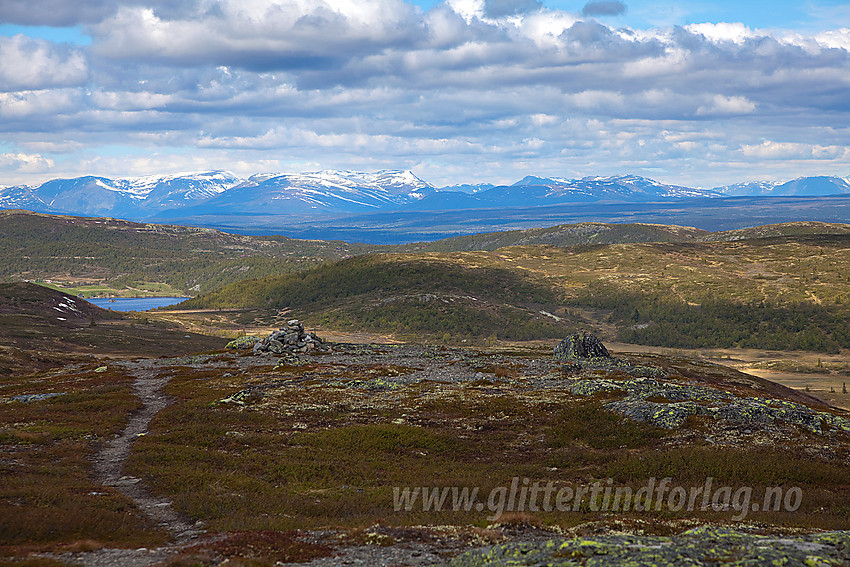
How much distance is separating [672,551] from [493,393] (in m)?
45.8

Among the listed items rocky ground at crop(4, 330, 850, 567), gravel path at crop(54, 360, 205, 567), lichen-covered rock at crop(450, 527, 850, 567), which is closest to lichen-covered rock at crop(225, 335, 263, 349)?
rocky ground at crop(4, 330, 850, 567)

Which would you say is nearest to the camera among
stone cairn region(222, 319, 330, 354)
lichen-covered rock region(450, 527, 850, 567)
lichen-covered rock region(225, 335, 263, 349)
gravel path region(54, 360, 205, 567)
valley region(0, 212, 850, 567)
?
lichen-covered rock region(450, 527, 850, 567)

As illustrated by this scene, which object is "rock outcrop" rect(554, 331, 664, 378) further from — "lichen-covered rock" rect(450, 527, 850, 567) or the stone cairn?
"lichen-covered rock" rect(450, 527, 850, 567)

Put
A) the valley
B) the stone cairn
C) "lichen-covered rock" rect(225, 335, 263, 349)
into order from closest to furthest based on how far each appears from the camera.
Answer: the valley, the stone cairn, "lichen-covered rock" rect(225, 335, 263, 349)

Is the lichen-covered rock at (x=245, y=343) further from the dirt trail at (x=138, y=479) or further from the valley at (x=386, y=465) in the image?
the dirt trail at (x=138, y=479)

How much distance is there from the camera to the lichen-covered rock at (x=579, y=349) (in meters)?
102

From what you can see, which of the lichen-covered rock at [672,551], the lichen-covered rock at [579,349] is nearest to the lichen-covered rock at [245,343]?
the lichen-covered rock at [579,349]

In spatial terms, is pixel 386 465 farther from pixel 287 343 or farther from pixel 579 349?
pixel 287 343

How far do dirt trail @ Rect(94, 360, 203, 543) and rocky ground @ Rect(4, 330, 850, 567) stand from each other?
0.33 ft

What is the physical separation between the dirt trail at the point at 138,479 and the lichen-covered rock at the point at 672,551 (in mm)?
13501

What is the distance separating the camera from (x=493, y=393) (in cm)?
6594

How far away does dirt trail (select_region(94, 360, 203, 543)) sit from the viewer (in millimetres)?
26750

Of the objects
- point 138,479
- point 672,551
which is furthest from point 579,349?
point 672,551

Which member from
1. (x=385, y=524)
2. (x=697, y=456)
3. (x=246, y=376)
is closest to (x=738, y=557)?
(x=385, y=524)
